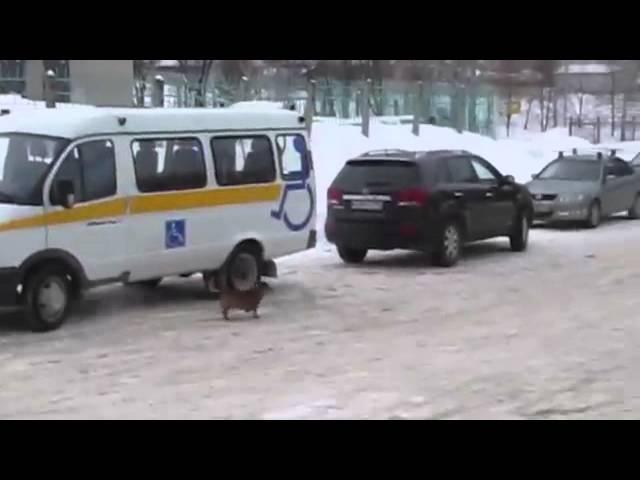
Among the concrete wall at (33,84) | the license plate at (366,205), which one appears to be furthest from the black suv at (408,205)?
the concrete wall at (33,84)

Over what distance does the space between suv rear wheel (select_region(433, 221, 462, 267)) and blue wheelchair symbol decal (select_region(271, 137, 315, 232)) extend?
2.48 metres

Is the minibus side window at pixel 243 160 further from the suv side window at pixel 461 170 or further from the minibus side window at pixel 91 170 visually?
the suv side window at pixel 461 170

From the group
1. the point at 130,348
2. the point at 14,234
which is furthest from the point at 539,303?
the point at 14,234

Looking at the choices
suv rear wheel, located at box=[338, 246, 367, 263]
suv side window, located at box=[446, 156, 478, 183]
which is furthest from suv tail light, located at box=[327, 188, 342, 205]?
suv side window, located at box=[446, 156, 478, 183]

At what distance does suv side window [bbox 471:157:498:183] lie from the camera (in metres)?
18.0

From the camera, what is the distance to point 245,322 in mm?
12273

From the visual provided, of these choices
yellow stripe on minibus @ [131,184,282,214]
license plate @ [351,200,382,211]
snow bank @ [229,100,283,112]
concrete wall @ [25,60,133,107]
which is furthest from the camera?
concrete wall @ [25,60,133,107]

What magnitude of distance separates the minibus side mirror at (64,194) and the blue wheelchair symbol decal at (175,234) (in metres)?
1.27

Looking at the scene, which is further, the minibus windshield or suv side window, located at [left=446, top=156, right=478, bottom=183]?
suv side window, located at [left=446, top=156, right=478, bottom=183]

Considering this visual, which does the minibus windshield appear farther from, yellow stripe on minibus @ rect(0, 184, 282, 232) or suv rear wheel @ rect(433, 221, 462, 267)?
suv rear wheel @ rect(433, 221, 462, 267)

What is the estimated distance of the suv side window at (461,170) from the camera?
1725cm

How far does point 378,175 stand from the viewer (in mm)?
16734
